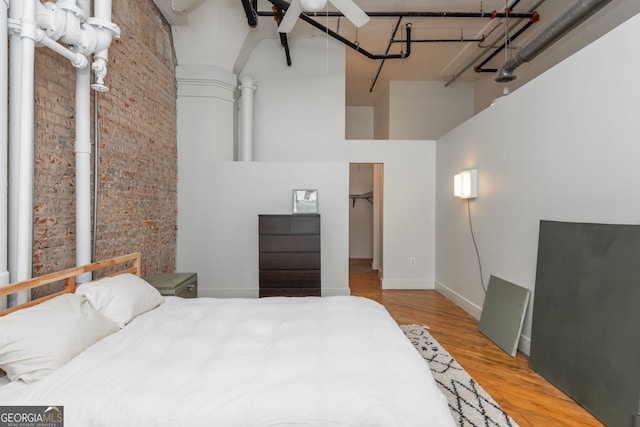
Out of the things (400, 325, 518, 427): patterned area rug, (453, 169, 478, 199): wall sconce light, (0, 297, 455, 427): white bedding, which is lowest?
(400, 325, 518, 427): patterned area rug

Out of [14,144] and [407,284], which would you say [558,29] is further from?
[14,144]

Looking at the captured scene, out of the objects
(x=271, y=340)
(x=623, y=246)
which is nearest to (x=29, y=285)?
(x=271, y=340)

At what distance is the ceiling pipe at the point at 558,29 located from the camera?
9.77 feet

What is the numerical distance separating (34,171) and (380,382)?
2490 millimetres

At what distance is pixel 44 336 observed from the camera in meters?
1.54

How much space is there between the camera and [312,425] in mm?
1208

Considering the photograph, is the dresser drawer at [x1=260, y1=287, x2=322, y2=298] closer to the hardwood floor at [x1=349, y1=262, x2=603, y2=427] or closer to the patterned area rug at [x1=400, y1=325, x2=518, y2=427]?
the hardwood floor at [x1=349, y1=262, x2=603, y2=427]

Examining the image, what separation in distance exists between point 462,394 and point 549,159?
1.95 m

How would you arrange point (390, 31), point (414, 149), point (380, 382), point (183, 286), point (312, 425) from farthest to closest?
point (414, 149) < point (390, 31) < point (183, 286) < point (380, 382) < point (312, 425)

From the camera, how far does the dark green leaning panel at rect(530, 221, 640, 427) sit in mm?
1866

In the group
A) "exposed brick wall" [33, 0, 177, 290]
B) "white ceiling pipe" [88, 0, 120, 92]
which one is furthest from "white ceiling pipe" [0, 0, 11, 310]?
"white ceiling pipe" [88, 0, 120, 92]

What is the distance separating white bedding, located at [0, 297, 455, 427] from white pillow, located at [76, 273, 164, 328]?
0.17 metres

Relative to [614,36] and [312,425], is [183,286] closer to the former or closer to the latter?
[312,425]

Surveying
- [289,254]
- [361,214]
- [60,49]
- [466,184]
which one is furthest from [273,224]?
[361,214]
